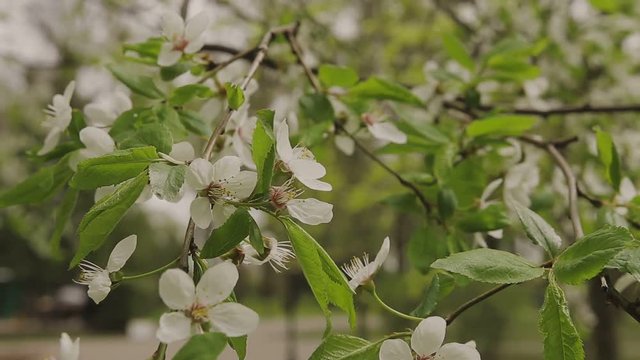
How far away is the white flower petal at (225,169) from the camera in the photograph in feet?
1.96

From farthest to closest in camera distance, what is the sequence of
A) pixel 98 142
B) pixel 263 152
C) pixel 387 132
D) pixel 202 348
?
pixel 387 132
pixel 98 142
pixel 263 152
pixel 202 348

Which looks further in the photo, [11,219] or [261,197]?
[11,219]

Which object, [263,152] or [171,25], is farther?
[171,25]

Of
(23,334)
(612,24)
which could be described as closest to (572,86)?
(612,24)

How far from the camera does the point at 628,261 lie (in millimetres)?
605

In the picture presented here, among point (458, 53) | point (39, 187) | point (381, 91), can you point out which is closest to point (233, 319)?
point (39, 187)

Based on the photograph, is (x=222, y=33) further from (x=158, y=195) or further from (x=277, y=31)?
(x=158, y=195)

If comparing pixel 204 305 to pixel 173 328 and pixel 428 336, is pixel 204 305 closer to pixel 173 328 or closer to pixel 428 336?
pixel 173 328

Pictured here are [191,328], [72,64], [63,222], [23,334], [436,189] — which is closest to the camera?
[191,328]

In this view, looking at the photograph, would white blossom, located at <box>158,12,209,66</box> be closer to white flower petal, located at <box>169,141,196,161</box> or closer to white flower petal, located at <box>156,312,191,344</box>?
white flower petal, located at <box>169,141,196,161</box>

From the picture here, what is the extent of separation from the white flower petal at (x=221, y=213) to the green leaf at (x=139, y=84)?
34 cm

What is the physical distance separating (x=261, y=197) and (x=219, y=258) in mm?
72

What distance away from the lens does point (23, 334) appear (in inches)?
487

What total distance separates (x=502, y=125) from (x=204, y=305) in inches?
25.2
